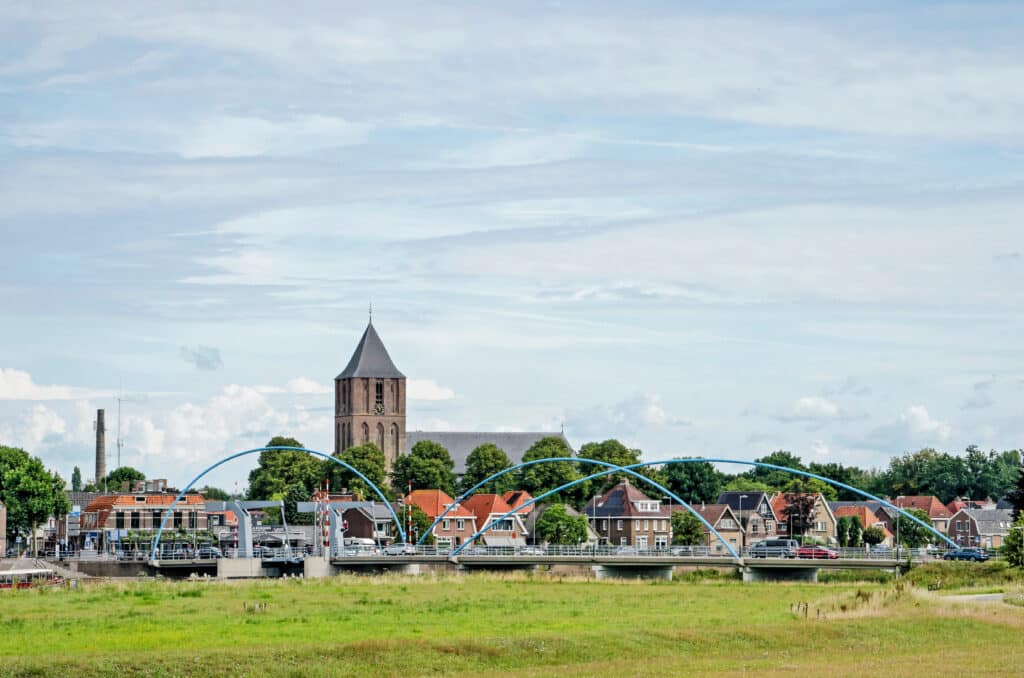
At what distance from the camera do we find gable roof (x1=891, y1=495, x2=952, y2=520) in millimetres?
168875

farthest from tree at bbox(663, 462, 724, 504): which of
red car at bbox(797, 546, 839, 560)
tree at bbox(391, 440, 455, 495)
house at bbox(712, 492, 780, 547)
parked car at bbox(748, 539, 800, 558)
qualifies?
red car at bbox(797, 546, 839, 560)

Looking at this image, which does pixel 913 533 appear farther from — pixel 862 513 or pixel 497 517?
pixel 497 517

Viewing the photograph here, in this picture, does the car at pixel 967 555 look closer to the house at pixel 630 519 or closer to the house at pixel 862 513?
the house at pixel 630 519

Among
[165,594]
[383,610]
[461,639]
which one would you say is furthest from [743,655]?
Result: [165,594]

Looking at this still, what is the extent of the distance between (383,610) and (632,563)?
4086 cm

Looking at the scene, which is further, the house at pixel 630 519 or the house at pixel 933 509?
the house at pixel 933 509

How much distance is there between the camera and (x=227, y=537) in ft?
438

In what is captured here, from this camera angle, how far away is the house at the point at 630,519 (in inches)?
5536

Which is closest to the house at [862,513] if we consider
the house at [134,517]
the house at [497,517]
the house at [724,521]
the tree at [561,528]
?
the house at [724,521]

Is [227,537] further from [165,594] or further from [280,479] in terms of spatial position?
[165,594]

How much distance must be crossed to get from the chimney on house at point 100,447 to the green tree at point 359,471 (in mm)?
27000

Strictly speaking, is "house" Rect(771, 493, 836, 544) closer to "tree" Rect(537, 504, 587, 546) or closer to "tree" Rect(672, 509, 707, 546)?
"tree" Rect(672, 509, 707, 546)

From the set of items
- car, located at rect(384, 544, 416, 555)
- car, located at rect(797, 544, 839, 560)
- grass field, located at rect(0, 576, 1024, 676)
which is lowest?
grass field, located at rect(0, 576, 1024, 676)

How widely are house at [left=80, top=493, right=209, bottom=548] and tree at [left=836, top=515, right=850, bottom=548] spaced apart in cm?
6032
